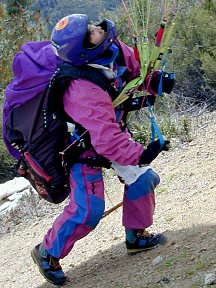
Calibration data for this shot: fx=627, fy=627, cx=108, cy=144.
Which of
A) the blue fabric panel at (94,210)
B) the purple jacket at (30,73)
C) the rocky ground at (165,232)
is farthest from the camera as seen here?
the blue fabric panel at (94,210)

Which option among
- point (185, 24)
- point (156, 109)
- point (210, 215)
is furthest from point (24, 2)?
point (210, 215)

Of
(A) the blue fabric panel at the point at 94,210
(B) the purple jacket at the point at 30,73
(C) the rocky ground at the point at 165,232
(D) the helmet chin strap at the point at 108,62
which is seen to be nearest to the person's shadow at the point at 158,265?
(C) the rocky ground at the point at 165,232

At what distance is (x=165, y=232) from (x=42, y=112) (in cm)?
134

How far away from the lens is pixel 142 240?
416 cm

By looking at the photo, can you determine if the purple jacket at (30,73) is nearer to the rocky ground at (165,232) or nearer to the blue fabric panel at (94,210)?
the blue fabric panel at (94,210)

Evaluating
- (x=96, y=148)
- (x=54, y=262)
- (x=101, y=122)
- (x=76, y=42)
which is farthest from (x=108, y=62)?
(x=54, y=262)

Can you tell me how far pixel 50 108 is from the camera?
144 inches

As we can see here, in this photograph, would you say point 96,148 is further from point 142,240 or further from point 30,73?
point 142,240

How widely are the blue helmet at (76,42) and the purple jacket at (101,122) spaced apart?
14cm

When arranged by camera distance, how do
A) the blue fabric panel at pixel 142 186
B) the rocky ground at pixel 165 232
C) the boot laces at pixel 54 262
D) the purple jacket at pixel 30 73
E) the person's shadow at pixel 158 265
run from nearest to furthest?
the person's shadow at pixel 158 265, the rocky ground at pixel 165 232, the purple jacket at pixel 30 73, the blue fabric panel at pixel 142 186, the boot laces at pixel 54 262

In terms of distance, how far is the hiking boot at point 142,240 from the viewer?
Answer: 416 cm

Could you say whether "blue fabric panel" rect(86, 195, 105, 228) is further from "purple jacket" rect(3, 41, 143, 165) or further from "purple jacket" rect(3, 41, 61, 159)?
"purple jacket" rect(3, 41, 61, 159)

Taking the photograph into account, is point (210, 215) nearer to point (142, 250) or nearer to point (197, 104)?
point (142, 250)

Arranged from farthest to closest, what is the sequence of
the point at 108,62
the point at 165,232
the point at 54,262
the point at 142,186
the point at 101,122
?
the point at 165,232, the point at 54,262, the point at 142,186, the point at 108,62, the point at 101,122
